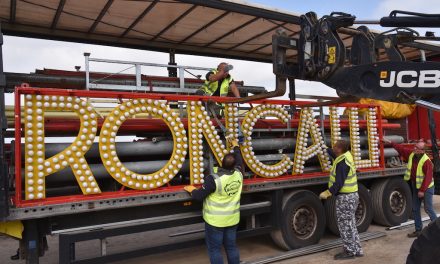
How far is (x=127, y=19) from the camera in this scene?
6.89 metres

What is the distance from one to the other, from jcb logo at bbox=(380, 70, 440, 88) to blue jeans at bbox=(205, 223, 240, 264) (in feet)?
8.09

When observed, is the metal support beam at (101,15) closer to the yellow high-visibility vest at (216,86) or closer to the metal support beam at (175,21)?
the metal support beam at (175,21)

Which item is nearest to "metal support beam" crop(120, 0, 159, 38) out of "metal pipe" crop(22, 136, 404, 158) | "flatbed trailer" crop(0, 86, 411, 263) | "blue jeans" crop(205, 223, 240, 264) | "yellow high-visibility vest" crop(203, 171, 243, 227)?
"flatbed trailer" crop(0, 86, 411, 263)

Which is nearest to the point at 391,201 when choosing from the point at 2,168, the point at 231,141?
the point at 231,141

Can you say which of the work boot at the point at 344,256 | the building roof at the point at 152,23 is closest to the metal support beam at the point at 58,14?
the building roof at the point at 152,23

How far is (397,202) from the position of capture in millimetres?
8156

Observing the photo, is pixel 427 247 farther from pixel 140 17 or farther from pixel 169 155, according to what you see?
pixel 140 17

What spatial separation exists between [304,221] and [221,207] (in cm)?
218

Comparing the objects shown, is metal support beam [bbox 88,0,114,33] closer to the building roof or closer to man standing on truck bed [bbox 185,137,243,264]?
the building roof

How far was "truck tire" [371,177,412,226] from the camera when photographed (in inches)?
306

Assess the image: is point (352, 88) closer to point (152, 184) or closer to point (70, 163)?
point (152, 184)

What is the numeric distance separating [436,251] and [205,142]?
3.11 metres

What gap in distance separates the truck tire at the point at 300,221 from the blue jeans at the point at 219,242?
138cm

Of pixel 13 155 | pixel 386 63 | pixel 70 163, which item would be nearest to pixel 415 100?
pixel 386 63
